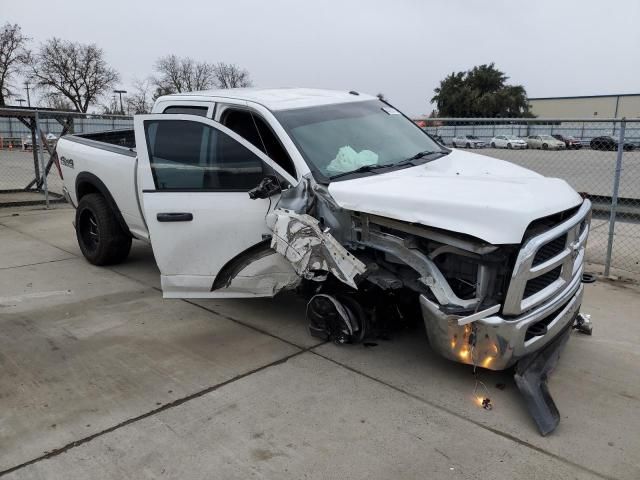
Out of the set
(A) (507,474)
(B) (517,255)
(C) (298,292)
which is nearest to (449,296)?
(B) (517,255)

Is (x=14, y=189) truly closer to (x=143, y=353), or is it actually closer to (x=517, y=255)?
(x=143, y=353)

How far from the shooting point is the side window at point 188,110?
183 inches

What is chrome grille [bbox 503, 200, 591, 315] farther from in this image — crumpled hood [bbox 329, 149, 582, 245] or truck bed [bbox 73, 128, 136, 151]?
truck bed [bbox 73, 128, 136, 151]

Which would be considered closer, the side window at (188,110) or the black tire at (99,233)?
the side window at (188,110)

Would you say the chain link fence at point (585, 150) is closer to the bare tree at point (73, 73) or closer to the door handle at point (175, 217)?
the door handle at point (175, 217)

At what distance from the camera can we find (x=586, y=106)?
89.2 meters

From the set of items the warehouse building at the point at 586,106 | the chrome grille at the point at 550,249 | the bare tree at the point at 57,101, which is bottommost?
the chrome grille at the point at 550,249

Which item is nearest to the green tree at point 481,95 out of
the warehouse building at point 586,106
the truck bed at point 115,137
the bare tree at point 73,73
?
the warehouse building at point 586,106

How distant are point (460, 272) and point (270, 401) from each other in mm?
1460

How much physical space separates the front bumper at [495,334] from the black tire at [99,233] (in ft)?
13.5

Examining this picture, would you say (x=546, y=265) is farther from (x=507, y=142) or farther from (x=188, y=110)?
(x=507, y=142)

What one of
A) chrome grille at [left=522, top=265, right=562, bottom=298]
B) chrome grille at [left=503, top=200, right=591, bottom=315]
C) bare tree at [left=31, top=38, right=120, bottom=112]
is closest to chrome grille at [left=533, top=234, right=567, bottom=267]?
chrome grille at [left=503, top=200, right=591, bottom=315]

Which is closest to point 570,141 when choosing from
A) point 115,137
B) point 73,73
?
point 115,137

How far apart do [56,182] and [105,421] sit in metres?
12.4
